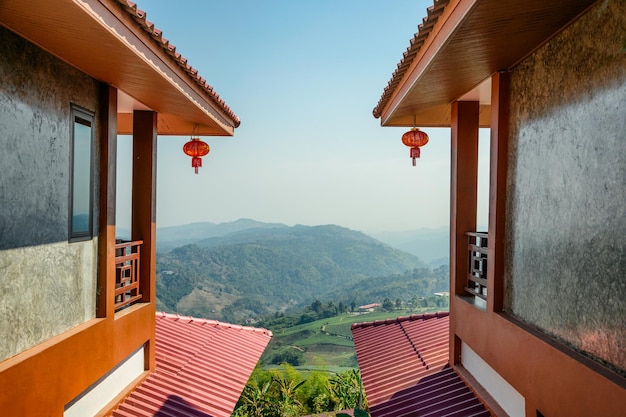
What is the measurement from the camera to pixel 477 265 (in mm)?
6559

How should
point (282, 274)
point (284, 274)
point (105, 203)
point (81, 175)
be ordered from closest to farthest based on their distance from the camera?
point (81, 175) → point (105, 203) → point (282, 274) → point (284, 274)

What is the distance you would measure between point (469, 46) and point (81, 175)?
3.61 m

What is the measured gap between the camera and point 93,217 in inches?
209

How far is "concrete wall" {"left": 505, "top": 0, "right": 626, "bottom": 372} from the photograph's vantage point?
316 centimetres

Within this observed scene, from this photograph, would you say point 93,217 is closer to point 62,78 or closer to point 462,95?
point 62,78

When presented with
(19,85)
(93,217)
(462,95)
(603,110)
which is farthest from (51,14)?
(462,95)

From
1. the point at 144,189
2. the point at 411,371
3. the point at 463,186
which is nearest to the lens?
the point at 463,186

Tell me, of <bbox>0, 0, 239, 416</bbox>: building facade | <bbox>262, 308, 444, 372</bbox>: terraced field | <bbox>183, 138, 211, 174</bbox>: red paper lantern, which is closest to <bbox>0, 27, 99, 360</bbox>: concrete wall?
<bbox>0, 0, 239, 416</bbox>: building facade

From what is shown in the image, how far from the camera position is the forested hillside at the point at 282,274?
6475 centimetres

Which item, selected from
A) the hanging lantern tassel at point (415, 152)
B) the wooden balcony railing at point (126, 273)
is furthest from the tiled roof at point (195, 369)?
the hanging lantern tassel at point (415, 152)

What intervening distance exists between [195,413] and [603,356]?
422cm

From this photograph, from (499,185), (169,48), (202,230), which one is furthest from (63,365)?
(202,230)

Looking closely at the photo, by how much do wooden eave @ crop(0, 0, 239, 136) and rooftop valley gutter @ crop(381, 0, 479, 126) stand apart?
2.24 m

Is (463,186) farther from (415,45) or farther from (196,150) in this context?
(196,150)
